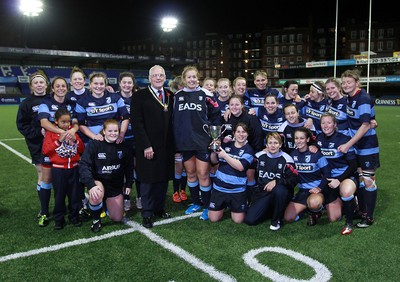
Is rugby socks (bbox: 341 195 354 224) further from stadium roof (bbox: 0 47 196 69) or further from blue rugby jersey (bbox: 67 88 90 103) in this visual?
stadium roof (bbox: 0 47 196 69)

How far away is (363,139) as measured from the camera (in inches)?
178

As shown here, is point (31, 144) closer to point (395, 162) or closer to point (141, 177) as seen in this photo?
point (141, 177)

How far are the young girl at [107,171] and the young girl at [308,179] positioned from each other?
6.85ft

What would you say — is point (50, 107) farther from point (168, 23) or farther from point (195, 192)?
point (168, 23)

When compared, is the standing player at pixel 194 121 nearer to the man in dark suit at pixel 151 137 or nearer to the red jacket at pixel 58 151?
the man in dark suit at pixel 151 137

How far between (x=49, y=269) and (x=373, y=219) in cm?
370

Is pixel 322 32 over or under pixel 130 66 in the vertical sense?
over

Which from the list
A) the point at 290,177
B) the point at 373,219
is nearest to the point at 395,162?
the point at 373,219

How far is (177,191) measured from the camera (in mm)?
5660

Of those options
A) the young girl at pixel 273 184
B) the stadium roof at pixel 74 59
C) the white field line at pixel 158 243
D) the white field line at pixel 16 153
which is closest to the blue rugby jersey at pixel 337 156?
the young girl at pixel 273 184

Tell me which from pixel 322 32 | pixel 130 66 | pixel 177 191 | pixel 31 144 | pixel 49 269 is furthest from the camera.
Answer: pixel 322 32

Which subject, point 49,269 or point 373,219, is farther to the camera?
point 373,219

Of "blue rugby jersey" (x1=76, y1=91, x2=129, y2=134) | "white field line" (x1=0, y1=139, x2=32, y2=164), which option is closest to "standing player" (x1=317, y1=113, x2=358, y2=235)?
"blue rugby jersey" (x1=76, y1=91, x2=129, y2=134)

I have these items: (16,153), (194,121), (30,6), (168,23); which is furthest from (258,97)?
(168,23)
